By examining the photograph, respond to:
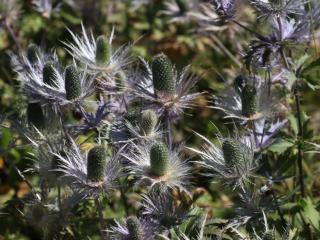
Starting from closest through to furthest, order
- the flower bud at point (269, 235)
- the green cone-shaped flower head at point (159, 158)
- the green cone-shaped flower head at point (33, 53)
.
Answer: the flower bud at point (269, 235)
the green cone-shaped flower head at point (159, 158)
the green cone-shaped flower head at point (33, 53)

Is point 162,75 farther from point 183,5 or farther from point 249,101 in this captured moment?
point 183,5

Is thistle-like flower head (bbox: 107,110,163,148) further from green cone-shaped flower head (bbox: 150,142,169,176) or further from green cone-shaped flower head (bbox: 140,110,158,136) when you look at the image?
green cone-shaped flower head (bbox: 150,142,169,176)

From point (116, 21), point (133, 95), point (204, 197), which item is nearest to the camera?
point (133, 95)

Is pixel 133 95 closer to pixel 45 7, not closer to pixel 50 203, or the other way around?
pixel 50 203

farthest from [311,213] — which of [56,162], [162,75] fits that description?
[56,162]

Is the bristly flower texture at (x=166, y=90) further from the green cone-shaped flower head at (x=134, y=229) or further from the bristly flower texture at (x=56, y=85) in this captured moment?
the green cone-shaped flower head at (x=134, y=229)

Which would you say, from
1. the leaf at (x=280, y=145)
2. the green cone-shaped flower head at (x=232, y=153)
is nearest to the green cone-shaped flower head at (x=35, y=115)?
the green cone-shaped flower head at (x=232, y=153)

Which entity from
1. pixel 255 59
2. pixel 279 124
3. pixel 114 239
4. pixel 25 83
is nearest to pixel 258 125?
pixel 279 124
